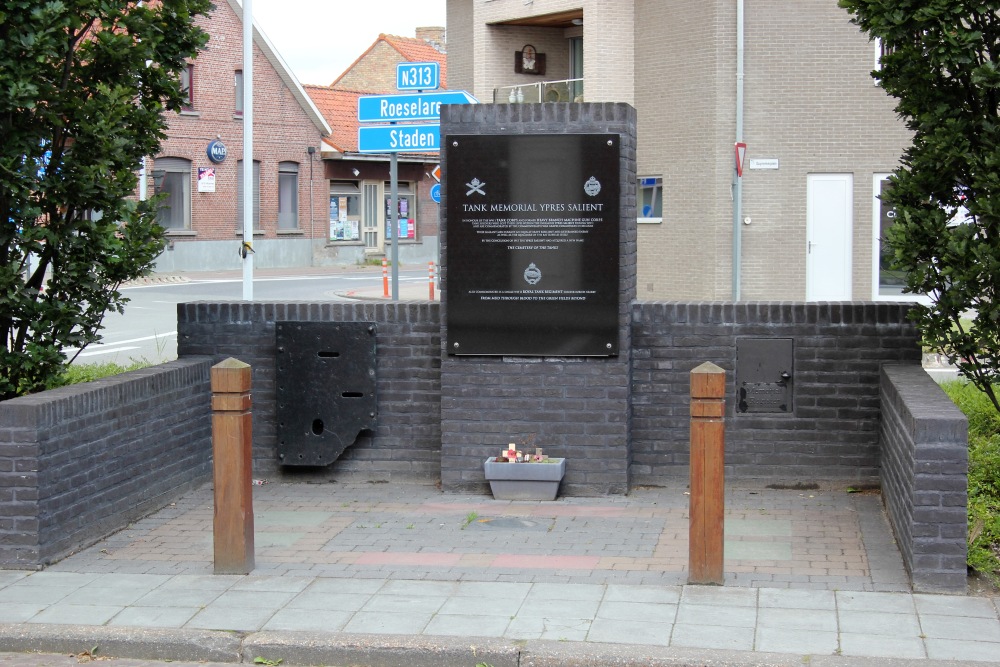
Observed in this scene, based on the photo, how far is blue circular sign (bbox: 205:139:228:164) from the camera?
143 ft

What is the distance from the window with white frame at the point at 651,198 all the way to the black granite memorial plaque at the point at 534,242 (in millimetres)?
20164

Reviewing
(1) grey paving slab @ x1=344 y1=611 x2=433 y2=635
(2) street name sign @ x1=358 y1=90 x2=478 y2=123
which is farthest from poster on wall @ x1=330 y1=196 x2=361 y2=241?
(1) grey paving slab @ x1=344 y1=611 x2=433 y2=635

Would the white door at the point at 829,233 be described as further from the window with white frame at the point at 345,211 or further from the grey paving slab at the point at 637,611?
the window with white frame at the point at 345,211

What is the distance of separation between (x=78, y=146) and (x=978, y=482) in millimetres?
6238

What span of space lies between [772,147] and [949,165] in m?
20.0

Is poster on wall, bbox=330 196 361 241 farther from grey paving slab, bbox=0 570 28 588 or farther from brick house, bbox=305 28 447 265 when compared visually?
grey paving slab, bbox=0 570 28 588

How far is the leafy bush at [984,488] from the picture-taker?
6711 millimetres

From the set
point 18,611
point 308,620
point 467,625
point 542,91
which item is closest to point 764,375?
point 467,625

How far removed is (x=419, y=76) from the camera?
15820mm

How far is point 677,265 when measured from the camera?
93.4 ft

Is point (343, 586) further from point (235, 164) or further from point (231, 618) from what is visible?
point (235, 164)

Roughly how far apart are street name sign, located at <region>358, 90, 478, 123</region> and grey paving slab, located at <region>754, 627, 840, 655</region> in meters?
10.1

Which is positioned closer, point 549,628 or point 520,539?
point 549,628

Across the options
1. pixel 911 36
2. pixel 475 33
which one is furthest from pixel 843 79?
pixel 911 36
